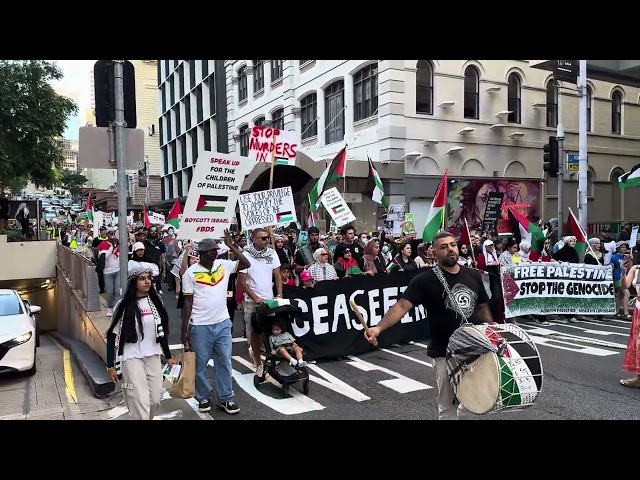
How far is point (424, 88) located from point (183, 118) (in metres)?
31.5

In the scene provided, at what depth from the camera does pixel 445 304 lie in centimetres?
450

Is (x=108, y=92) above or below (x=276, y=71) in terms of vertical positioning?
below

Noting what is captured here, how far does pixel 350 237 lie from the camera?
34.0ft

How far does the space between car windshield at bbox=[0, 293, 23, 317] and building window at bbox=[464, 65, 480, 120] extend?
16970mm

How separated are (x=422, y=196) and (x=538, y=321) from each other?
10.8 m

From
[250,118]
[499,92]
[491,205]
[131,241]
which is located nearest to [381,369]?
[131,241]

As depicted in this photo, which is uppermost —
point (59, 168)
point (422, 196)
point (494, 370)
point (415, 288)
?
point (59, 168)

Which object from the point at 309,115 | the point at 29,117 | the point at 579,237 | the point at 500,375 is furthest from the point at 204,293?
the point at 309,115

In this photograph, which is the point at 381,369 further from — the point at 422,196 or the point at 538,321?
the point at 422,196

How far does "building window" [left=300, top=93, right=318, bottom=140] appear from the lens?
25.8m

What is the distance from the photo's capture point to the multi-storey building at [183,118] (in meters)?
41.9

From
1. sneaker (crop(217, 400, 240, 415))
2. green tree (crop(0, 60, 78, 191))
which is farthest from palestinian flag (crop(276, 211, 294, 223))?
green tree (crop(0, 60, 78, 191))

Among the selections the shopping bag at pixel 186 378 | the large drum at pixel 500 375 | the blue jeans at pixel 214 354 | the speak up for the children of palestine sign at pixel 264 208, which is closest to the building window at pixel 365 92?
the speak up for the children of palestine sign at pixel 264 208

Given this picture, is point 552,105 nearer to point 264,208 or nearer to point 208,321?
point 264,208
